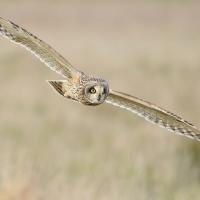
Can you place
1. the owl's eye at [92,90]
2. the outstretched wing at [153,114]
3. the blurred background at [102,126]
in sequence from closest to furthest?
the owl's eye at [92,90] → the outstretched wing at [153,114] → the blurred background at [102,126]

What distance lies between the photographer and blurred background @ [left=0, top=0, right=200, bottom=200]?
7.63m

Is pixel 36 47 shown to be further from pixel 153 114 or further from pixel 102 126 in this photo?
pixel 102 126

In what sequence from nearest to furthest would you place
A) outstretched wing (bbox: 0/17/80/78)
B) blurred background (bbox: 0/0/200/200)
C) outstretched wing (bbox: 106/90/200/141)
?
outstretched wing (bbox: 0/17/80/78) < outstretched wing (bbox: 106/90/200/141) < blurred background (bbox: 0/0/200/200)

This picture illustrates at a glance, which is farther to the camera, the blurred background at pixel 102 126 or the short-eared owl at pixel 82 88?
the blurred background at pixel 102 126

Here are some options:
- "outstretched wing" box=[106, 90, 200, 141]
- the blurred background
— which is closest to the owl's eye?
"outstretched wing" box=[106, 90, 200, 141]

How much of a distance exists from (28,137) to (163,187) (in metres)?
3.12

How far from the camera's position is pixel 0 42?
2298cm

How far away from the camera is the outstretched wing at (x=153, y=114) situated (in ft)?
20.5

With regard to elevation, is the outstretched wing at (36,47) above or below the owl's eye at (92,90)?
above

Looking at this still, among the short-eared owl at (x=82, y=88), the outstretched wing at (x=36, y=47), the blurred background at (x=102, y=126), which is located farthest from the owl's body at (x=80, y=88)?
the blurred background at (x=102, y=126)

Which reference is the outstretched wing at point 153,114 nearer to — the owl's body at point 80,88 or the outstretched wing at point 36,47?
the owl's body at point 80,88

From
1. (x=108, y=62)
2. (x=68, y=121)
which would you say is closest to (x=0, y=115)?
(x=68, y=121)

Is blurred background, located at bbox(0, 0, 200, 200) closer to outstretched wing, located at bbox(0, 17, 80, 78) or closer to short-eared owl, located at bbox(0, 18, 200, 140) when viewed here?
short-eared owl, located at bbox(0, 18, 200, 140)

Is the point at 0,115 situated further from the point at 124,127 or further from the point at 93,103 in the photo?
the point at 93,103
